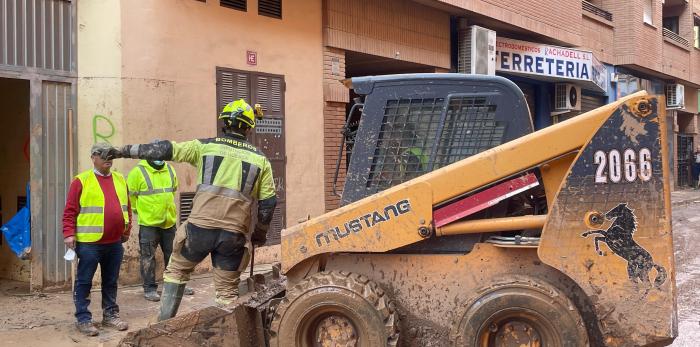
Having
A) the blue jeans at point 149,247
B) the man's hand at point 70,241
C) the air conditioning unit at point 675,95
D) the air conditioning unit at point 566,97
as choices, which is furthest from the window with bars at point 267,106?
the air conditioning unit at point 675,95

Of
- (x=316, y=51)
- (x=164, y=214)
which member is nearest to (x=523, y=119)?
(x=164, y=214)

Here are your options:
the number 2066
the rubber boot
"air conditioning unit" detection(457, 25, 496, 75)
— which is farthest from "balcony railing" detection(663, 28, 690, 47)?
the rubber boot

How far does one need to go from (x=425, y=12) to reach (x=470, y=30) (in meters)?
1.16

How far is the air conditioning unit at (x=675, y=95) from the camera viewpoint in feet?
74.8

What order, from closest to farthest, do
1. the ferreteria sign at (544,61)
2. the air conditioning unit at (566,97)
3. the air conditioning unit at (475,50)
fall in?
the air conditioning unit at (475,50) < the ferreteria sign at (544,61) < the air conditioning unit at (566,97)

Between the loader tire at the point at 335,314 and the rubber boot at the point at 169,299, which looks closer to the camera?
the loader tire at the point at 335,314

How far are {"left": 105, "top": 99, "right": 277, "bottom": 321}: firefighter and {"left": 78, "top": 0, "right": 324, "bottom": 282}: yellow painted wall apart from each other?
127 inches

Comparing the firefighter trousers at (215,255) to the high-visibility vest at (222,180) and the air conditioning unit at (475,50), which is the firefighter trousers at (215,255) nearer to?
the high-visibility vest at (222,180)

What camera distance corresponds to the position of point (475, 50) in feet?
40.5

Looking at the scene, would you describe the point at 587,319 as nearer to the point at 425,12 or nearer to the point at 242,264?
the point at 242,264

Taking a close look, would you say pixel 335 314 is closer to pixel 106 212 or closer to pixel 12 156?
pixel 106 212

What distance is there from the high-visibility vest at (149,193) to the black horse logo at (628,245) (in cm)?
459

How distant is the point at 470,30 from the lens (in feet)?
40.9

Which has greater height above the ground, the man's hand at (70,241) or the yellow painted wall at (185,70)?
the yellow painted wall at (185,70)
